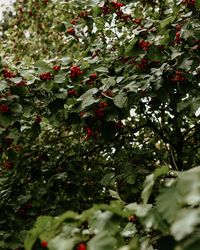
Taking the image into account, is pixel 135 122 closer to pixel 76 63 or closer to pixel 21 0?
pixel 76 63

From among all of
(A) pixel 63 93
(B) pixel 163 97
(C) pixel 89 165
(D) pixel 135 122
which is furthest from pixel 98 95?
(D) pixel 135 122

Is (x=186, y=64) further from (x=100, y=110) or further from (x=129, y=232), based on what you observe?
(x=129, y=232)

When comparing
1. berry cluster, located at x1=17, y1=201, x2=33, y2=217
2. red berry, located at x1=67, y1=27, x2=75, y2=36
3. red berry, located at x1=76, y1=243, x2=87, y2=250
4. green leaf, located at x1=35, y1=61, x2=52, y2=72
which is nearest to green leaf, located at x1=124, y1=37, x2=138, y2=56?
green leaf, located at x1=35, y1=61, x2=52, y2=72

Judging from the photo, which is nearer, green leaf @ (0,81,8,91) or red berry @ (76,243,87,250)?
red berry @ (76,243,87,250)

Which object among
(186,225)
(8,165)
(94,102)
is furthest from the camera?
(8,165)

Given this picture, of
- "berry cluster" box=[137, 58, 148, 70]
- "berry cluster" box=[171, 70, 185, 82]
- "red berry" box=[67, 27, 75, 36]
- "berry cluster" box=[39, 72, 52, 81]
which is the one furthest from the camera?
"red berry" box=[67, 27, 75, 36]

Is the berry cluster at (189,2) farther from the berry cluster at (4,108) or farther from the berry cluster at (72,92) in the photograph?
the berry cluster at (4,108)

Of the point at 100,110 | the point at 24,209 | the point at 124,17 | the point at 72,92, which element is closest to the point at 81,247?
the point at 100,110

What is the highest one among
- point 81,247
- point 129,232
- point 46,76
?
point 46,76

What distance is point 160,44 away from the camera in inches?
→ 144

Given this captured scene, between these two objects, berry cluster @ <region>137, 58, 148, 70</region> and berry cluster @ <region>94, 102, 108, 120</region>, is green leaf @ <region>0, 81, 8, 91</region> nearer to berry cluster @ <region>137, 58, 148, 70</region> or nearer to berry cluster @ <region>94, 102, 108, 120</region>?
berry cluster @ <region>94, 102, 108, 120</region>

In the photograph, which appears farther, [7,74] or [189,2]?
[189,2]

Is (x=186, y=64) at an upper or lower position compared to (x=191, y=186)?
upper

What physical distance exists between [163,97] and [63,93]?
0.92 meters
